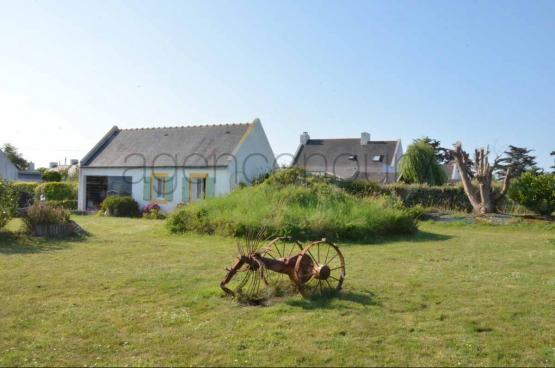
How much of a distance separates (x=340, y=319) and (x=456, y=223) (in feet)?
44.7

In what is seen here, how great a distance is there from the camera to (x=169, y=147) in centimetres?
2481

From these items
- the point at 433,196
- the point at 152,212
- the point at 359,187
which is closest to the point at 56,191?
the point at 152,212

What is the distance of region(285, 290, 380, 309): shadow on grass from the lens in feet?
18.1

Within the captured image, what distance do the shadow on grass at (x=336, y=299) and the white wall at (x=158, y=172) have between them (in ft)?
53.0

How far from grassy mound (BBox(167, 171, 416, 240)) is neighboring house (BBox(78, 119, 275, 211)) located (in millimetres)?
7284

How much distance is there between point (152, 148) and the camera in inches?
991

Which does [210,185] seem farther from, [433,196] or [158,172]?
[433,196]

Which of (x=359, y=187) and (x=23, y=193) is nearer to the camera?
(x=23, y=193)

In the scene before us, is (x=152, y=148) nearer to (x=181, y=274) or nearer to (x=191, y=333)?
(x=181, y=274)

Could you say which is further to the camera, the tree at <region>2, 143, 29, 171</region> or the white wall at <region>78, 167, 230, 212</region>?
the tree at <region>2, 143, 29, 171</region>

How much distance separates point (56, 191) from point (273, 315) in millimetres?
26769

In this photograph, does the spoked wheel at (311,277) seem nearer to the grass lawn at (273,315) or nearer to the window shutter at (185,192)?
the grass lawn at (273,315)

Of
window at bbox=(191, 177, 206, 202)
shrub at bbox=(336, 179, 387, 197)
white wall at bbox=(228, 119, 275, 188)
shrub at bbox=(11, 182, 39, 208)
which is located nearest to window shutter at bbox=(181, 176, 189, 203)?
window at bbox=(191, 177, 206, 202)

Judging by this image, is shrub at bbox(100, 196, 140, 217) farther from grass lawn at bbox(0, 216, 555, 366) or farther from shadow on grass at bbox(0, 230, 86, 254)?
grass lawn at bbox(0, 216, 555, 366)
